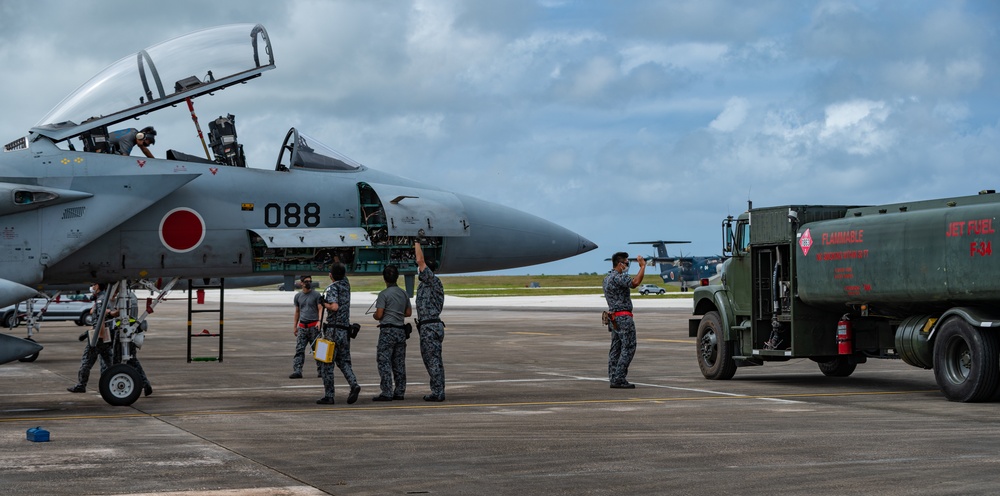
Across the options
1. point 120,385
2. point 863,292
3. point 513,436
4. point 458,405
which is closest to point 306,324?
point 120,385

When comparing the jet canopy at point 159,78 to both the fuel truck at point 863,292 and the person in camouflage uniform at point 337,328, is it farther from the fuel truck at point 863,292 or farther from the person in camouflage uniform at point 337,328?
the fuel truck at point 863,292

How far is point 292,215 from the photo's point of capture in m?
14.5

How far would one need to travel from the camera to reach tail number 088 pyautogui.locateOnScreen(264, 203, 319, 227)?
14.5 m

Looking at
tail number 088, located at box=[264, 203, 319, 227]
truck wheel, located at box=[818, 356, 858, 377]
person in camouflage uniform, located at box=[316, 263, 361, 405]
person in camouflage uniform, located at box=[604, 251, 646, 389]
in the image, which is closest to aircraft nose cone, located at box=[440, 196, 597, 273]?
person in camouflage uniform, located at box=[604, 251, 646, 389]

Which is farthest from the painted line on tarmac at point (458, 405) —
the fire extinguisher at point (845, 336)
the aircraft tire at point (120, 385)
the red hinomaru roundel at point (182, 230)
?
the red hinomaru roundel at point (182, 230)

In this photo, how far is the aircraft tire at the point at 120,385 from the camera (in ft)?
44.4

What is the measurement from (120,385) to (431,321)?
3.91 meters

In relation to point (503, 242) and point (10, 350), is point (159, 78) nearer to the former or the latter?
point (10, 350)

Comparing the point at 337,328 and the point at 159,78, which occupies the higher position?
the point at 159,78

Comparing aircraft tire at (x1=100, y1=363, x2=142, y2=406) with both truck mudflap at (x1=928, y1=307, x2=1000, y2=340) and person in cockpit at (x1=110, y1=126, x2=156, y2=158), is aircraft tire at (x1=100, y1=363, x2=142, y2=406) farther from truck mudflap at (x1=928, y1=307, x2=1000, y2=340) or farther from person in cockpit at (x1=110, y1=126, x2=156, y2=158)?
truck mudflap at (x1=928, y1=307, x2=1000, y2=340)

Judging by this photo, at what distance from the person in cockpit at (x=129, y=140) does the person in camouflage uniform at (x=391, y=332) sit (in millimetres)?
3502

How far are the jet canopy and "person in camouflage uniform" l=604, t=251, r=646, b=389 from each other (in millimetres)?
5831

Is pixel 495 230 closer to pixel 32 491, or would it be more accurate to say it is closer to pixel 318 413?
pixel 318 413

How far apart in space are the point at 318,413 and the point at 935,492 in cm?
748
